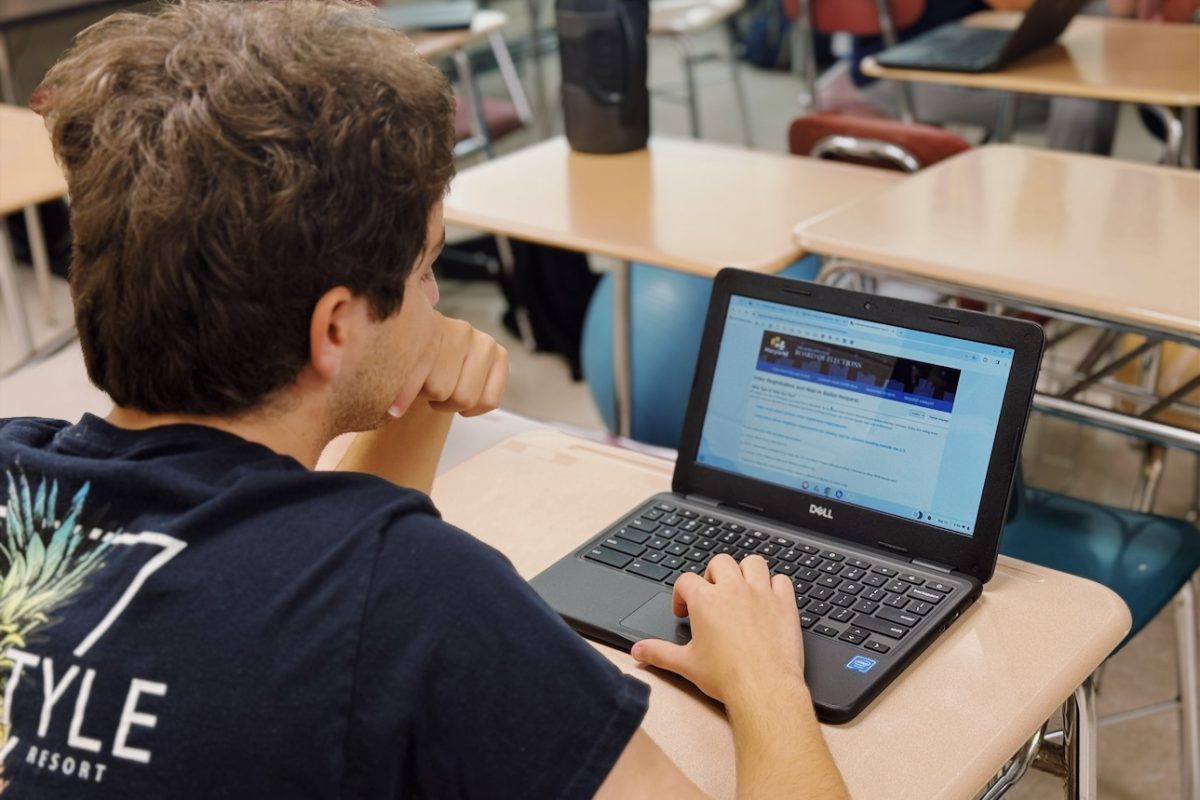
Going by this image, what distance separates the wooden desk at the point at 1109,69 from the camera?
8.35ft

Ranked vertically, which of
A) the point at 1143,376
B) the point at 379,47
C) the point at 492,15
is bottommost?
the point at 1143,376

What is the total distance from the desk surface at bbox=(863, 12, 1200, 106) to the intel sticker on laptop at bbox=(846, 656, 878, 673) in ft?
6.01

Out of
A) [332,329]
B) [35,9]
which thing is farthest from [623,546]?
[35,9]

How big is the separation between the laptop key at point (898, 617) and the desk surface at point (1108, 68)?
176 cm

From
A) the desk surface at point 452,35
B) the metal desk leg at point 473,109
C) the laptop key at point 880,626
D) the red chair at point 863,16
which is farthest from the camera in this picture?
the red chair at point 863,16

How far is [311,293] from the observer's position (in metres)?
0.78

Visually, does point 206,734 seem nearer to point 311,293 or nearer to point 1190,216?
point 311,293

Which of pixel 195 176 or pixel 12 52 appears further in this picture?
pixel 12 52

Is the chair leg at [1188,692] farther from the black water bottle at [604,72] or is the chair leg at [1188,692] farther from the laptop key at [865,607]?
the black water bottle at [604,72]

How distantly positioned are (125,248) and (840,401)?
68 cm

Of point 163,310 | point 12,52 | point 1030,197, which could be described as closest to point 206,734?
point 163,310

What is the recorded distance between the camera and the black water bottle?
2.27 meters

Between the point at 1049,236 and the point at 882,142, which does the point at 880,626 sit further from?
the point at 882,142

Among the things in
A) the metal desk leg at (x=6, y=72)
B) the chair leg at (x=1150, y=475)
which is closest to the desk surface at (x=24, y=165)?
the metal desk leg at (x=6, y=72)
